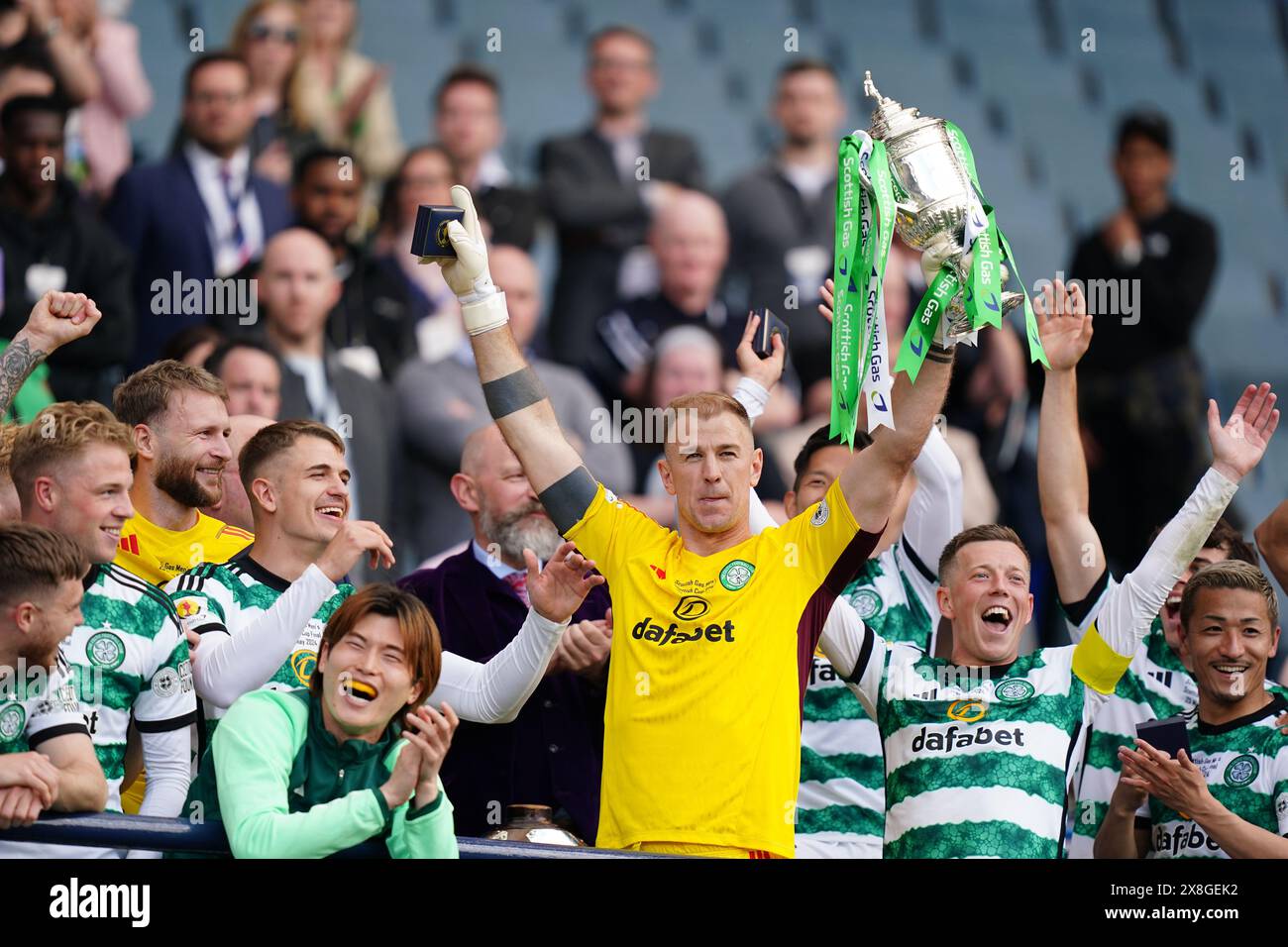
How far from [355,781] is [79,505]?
39.5 inches

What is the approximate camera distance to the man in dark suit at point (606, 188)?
8.66 m

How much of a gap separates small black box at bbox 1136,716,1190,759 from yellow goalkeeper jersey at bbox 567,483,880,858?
2.75 ft

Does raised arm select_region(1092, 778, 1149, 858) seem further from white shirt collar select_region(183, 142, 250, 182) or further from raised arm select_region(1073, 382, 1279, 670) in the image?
white shirt collar select_region(183, 142, 250, 182)

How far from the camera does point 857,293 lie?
4469mm

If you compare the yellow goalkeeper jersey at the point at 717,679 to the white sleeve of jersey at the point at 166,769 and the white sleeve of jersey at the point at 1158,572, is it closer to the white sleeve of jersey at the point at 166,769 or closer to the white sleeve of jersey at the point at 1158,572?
the white sleeve of jersey at the point at 1158,572

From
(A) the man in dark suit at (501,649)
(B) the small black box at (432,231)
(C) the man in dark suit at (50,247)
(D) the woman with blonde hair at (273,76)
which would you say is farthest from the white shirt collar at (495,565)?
(D) the woman with blonde hair at (273,76)

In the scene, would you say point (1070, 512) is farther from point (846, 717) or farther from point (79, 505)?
point (79, 505)

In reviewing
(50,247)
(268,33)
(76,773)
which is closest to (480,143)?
(268,33)

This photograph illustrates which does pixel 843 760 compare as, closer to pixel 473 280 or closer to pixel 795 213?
pixel 473 280

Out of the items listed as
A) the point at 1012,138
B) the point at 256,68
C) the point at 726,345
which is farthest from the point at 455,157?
the point at 1012,138

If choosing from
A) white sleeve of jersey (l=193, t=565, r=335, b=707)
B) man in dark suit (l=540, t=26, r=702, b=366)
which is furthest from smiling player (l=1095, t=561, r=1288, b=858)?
man in dark suit (l=540, t=26, r=702, b=366)

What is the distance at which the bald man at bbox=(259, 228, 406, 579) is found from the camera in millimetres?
7539

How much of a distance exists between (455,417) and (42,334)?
122 inches

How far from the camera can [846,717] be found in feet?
17.5
